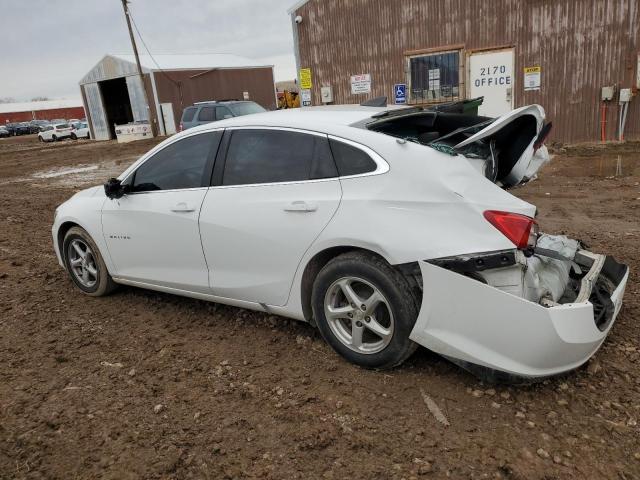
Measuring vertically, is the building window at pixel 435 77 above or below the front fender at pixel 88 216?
above

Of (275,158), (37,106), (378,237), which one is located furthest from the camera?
(37,106)

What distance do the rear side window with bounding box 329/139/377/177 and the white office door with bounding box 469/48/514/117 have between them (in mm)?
11439

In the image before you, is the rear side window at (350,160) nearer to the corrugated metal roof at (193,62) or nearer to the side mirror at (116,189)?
the side mirror at (116,189)

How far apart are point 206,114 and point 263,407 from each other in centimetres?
1471

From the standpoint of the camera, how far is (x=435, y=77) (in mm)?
14734

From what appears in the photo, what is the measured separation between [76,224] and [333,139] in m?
2.92

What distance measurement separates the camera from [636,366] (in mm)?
3178

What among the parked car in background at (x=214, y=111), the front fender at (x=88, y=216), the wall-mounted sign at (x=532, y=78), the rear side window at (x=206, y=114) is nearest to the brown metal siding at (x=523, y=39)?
the wall-mounted sign at (x=532, y=78)

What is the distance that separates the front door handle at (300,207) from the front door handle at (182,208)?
876 millimetres

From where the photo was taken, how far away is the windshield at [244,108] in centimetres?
1644

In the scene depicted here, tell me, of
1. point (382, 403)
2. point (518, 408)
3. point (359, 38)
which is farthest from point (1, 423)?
point (359, 38)

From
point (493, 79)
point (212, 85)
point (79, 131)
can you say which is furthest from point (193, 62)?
point (493, 79)

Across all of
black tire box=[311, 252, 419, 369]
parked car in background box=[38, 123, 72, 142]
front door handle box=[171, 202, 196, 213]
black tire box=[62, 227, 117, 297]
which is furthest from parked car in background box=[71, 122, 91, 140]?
black tire box=[311, 252, 419, 369]

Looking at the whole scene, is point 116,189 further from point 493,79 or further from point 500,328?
point 493,79
